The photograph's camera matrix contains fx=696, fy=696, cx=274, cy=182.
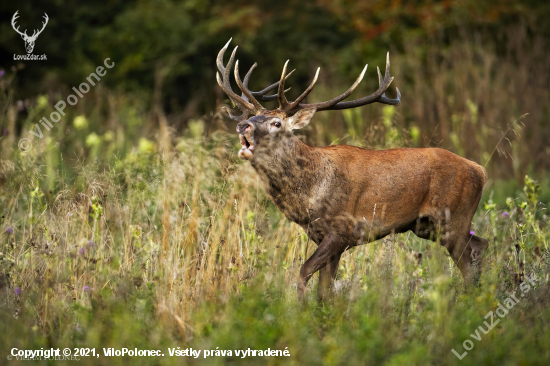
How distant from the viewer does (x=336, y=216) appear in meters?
5.01

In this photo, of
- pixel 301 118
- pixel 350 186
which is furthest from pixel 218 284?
pixel 301 118

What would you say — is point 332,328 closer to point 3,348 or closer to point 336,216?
point 336,216

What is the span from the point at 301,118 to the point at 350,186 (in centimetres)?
64

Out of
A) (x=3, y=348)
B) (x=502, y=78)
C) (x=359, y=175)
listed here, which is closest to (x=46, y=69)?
(x=502, y=78)

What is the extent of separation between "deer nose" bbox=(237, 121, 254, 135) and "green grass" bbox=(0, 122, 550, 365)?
17.1 inches

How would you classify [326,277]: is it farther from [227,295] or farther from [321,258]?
[227,295]

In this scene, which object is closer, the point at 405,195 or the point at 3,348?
the point at 3,348

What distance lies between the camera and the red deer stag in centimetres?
498

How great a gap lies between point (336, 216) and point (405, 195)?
1.90 ft

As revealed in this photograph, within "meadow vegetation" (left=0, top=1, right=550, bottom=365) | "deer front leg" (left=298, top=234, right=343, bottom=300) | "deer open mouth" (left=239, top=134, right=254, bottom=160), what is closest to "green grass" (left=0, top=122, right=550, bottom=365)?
"meadow vegetation" (left=0, top=1, right=550, bottom=365)

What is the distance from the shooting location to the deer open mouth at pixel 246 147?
4.80m

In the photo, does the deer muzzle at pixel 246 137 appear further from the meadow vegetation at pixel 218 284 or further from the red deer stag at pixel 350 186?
the meadow vegetation at pixel 218 284

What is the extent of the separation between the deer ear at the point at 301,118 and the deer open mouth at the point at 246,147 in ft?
1.64

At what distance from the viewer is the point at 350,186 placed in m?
5.15
